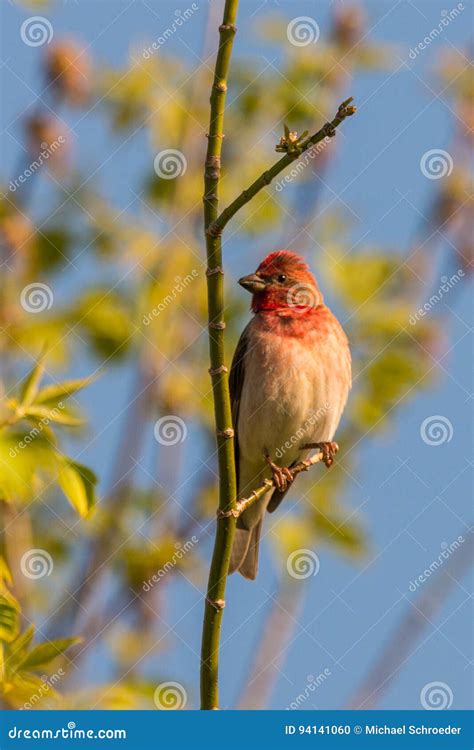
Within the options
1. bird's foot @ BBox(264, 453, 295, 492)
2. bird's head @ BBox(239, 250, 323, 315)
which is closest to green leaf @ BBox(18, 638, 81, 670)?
bird's foot @ BBox(264, 453, 295, 492)

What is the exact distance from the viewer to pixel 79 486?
4652 millimetres

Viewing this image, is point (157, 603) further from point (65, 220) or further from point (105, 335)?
point (65, 220)

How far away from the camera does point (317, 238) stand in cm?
891

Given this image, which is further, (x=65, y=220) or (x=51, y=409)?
(x=65, y=220)

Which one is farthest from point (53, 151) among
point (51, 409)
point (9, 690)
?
point (9, 690)

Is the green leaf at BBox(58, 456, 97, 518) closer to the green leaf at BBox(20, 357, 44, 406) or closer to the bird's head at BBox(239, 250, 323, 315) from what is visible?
the green leaf at BBox(20, 357, 44, 406)

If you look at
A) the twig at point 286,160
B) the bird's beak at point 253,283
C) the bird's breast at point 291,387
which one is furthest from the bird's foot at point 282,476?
the twig at point 286,160

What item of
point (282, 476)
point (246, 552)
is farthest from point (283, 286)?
point (246, 552)

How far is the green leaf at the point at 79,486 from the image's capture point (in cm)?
460

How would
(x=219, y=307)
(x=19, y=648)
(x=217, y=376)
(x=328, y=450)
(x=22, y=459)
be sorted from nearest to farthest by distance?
(x=22, y=459) → (x=219, y=307) → (x=217, y=376) → (x=19, y=648) → (x=328, y=450)

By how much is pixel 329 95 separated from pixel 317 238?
1.12 m

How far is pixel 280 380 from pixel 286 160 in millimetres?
4265

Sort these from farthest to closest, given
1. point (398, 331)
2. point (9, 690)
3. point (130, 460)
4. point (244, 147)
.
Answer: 1. point (244, 147)
2. point (398, 331)
3. point (130, 460)
4. point (9, 690)

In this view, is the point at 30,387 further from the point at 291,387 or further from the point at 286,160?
the point at 291,387
